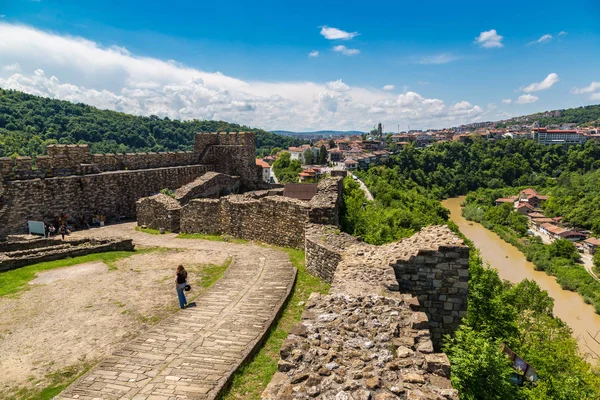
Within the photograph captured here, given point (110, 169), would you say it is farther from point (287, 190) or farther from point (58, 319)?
point (58, 319)

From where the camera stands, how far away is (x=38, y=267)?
11.8 meters

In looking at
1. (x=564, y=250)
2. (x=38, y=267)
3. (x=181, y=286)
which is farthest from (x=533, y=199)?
(x=38, y=267)

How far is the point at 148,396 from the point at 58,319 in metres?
4.07

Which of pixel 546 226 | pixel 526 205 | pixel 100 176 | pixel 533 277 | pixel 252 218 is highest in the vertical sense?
pixel 100 176

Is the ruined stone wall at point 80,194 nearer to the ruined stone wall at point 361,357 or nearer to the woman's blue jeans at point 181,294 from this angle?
the woman's blue jeans at point 181,294

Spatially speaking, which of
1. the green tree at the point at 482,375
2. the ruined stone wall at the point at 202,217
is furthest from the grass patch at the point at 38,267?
the green tree at the point at 482,375

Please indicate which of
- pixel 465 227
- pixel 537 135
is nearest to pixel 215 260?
pixel 465 227

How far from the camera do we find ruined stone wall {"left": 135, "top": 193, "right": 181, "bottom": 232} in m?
17.7

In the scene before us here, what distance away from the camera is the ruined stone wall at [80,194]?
16.4m

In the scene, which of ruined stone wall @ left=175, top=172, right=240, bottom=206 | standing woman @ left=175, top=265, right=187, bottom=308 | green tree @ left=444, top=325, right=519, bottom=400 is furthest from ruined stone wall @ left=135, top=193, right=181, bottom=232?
green tree @ left=444, top=325, right=519, bottom=400

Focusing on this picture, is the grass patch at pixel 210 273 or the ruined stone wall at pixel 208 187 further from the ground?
the ruined stone wall at pixel 208 187

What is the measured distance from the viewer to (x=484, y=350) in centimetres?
605

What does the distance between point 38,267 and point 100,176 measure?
8.49m

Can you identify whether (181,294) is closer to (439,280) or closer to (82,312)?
(82,312)
